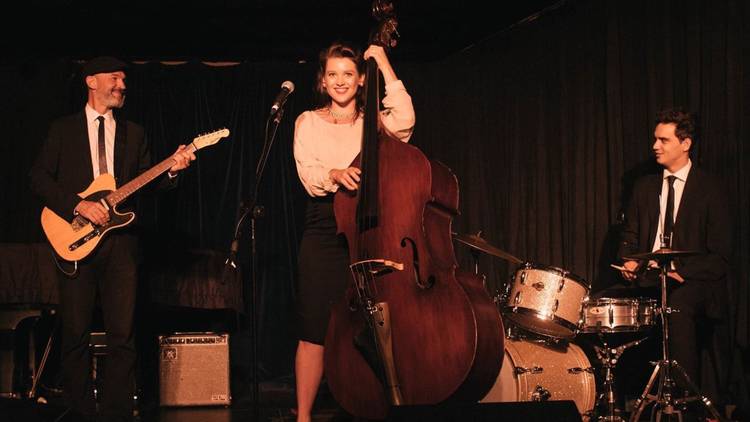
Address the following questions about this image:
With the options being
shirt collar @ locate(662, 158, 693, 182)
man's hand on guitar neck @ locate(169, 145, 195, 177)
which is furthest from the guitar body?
shirt collar @ locate(662, 158, 693, 182)

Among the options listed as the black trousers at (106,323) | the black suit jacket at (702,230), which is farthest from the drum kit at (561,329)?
the black trousers at (106,323)

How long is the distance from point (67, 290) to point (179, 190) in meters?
3.13

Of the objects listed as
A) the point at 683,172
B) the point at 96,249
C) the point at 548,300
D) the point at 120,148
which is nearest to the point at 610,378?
the point at 548,300

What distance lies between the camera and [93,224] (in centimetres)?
436

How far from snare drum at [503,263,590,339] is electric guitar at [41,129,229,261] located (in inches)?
69.5

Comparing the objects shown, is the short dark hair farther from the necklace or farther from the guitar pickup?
the guitar pickup

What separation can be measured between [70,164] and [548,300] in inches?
102

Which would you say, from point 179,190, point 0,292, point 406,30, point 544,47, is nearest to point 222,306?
point 0,292

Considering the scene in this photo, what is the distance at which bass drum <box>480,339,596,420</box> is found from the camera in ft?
15.0

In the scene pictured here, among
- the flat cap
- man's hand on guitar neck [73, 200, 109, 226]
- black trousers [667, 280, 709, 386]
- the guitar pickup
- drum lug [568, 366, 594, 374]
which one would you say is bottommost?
drum lug [568, 366, 594, 374]

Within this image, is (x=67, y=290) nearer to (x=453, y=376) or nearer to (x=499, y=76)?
(x=453, y=376)

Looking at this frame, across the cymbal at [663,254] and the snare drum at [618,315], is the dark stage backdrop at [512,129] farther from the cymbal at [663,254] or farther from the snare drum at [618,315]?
the cymbal at [663,254]

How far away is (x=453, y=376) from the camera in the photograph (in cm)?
298

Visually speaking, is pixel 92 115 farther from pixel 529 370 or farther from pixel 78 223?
pixel 529 370
